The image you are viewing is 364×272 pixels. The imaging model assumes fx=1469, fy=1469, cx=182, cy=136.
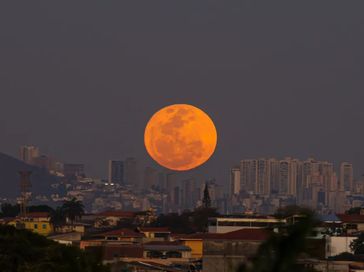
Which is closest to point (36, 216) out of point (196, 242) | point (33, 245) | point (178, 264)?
point (196, 242)

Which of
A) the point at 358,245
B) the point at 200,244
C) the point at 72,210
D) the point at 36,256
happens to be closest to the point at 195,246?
the point at 200,244

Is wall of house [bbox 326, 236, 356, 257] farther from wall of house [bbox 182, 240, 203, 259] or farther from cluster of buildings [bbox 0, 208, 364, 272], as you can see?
wall of house [bbox 182, 240, 203, 259]

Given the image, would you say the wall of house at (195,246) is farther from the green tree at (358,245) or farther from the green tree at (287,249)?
the green tree at (287,249)

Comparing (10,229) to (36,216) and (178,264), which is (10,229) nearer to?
(178,264)

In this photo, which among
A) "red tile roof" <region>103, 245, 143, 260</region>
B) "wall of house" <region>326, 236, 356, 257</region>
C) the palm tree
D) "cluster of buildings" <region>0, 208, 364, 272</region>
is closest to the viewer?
"cluster of buildings" <region>0, 208, 364, 272</region>

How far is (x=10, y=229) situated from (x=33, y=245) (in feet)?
11.5

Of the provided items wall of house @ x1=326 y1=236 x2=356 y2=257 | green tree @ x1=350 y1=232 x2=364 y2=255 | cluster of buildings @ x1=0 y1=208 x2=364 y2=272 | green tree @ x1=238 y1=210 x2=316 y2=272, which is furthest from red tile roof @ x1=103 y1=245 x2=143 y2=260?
green tree @ x1=238 y1=210 x2=316 y2=272

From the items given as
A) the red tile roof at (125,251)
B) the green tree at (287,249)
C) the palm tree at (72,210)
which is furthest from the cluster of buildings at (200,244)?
the green tree at (287,249)

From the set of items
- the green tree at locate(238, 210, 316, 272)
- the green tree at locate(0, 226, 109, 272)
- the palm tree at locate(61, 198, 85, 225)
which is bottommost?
the green tree at locate(0, 226, 109, 272)

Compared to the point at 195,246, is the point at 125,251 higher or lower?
lower

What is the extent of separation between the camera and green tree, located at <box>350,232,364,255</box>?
61219 millimetres

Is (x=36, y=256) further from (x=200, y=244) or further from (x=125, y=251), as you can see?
(x=200, y=244)

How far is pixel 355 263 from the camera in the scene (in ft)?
158

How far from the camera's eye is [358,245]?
63.7 m
